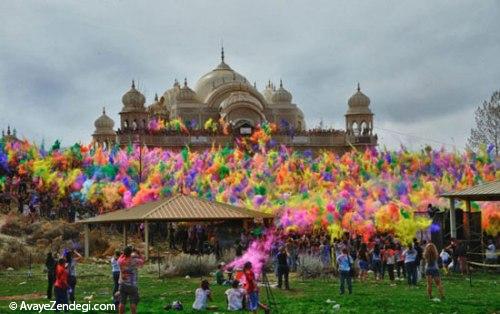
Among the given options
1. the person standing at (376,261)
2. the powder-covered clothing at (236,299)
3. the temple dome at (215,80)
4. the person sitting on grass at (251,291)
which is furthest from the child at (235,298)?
the temple dome at (215,80)

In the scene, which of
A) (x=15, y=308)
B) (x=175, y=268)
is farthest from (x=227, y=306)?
(x=175, y=268)

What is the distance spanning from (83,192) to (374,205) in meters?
14.8

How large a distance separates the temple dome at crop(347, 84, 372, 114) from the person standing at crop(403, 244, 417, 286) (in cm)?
4421

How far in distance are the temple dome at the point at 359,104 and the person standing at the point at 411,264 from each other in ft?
145

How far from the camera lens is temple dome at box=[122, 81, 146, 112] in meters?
60.0

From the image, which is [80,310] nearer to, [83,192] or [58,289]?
[58,289]

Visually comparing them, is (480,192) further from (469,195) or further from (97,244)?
(97,244)

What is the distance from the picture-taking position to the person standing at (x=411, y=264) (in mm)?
18203

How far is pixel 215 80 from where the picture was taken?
6856cm

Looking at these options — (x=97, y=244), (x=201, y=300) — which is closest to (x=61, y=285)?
(x=201, y=300)

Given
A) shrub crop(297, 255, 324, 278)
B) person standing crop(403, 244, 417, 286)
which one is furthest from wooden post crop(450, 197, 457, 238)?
person standing crop(403, 244, 417, 286)

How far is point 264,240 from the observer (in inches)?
1062

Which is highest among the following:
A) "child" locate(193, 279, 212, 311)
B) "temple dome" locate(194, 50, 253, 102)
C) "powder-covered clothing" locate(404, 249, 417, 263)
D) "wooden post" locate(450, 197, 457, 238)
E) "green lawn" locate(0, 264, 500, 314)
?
"temple dome" locate(194, 50, 253, 102)

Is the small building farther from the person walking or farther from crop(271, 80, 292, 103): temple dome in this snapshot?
the person walking
